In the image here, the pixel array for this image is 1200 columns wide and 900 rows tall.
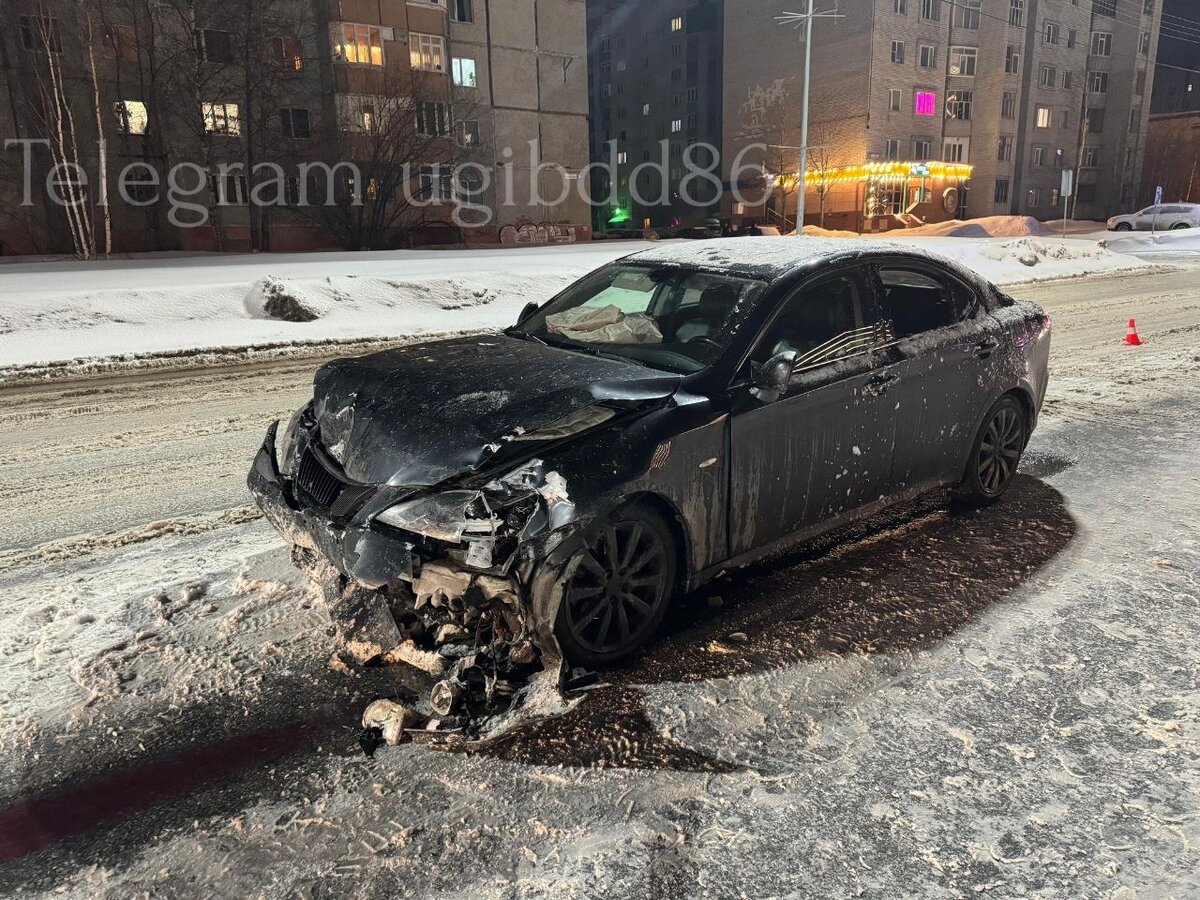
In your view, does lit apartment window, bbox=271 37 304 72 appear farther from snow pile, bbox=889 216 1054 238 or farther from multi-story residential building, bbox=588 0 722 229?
multi-story residential building, bbox=588 0 722 229

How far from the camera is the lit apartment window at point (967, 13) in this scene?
5300 cm

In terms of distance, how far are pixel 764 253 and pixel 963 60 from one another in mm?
60308

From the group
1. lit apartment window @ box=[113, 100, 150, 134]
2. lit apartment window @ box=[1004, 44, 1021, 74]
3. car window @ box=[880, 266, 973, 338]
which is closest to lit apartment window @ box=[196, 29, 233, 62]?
lit apartment window @ box=[113, 100, 150, 134]

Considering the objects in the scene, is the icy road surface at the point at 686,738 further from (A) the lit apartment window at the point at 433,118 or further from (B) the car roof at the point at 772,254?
(A) the lit apartment window at the point at 433,118

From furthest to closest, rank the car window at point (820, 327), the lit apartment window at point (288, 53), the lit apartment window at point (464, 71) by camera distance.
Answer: the lit apartment window at point (464, 71) < the lit apartment window at point (288, 53) < the car window at point (820, 327)

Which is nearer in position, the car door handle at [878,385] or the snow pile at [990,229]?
the car door handle at [878,385]

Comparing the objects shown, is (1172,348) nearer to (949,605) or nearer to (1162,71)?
(949,605)

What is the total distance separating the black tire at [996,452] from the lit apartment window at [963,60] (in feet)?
192

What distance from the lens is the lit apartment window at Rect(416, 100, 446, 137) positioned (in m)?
38.5

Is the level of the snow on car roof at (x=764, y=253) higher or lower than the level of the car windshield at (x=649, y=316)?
higher

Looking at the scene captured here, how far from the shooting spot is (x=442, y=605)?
10.2 ft

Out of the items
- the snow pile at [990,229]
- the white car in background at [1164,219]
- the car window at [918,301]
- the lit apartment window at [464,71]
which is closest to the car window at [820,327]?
the car window at [918,301]

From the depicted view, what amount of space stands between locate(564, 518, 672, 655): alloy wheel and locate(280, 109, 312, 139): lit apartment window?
130 ft

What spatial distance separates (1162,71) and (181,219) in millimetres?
92870
